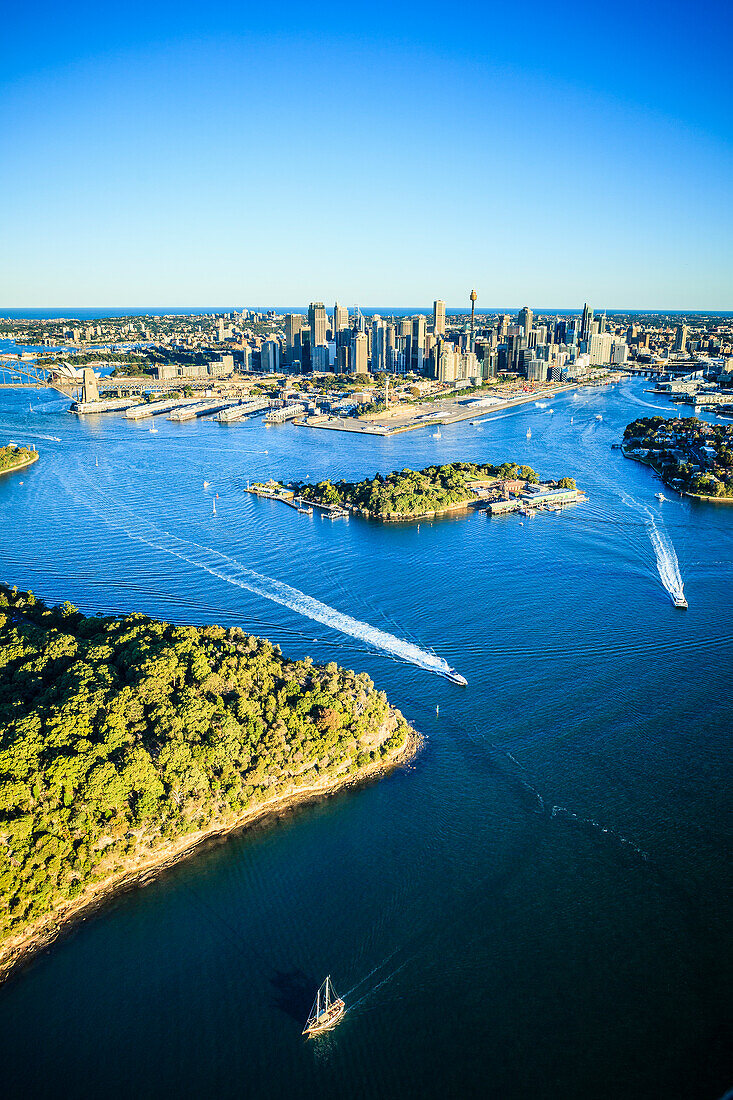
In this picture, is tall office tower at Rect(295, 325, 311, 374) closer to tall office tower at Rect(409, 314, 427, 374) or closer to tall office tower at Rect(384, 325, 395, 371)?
tall office tower at Rect(384, 325, 395, 371)

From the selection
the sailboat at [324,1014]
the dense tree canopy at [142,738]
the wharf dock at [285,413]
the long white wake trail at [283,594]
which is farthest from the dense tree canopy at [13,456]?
the sailboat at [324,1014]

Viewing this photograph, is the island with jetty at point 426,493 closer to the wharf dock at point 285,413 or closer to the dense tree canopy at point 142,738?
the dense tree canopy at point 142,738

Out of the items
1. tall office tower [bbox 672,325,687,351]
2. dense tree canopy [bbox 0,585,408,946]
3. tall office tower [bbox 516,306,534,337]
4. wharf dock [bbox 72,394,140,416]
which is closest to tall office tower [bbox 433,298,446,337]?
tall office tower [bbox 516,306,534,337]

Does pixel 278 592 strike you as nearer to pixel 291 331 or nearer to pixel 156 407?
pixel 156 407

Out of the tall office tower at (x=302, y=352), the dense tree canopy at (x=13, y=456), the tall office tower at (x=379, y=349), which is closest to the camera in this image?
the dense tree canopy at (x=13, y=456)

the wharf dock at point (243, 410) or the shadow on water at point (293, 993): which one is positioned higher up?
the wharf dock at point (243, 410)

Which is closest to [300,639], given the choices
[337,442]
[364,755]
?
[364,755]

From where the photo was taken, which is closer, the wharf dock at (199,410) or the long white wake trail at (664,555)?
the long white wake trail at (664,555)
